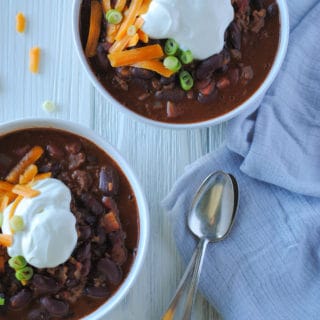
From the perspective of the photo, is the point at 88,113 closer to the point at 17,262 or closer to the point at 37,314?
the point at 17,262

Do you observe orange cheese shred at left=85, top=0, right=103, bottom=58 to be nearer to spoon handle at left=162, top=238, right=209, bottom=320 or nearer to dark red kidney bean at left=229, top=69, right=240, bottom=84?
dark red kidney bean at left=229, top=69, right=240, bottom=84

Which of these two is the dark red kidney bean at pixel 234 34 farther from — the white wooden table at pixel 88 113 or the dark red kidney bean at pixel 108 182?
the dark red kidney bean at pixel 108 182

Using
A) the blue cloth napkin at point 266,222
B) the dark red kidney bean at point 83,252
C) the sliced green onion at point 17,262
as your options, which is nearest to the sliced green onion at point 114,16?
the blue cloth napkin at point 266,222

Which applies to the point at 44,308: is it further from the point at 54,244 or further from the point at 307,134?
the point at 307,134

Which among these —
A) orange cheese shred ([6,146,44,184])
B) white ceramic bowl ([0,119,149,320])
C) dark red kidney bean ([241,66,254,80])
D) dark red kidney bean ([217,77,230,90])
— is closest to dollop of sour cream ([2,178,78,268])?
orange cheese shred ([6,146,44,184])

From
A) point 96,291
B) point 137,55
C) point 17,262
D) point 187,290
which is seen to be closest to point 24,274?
point 17,262

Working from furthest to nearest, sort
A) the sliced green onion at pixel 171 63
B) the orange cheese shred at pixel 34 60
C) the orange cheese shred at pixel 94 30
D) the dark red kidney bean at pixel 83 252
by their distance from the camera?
the orange cheese shred at pixel 34 60 → the orange cheese shred at pixel 94 30 → the sliced green onion at pixel 171 63 → the dark red kidney bean at pixel 83 252
